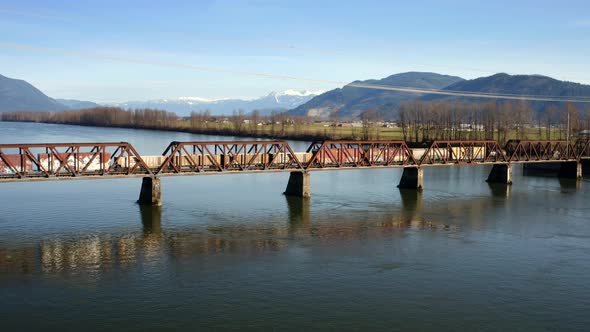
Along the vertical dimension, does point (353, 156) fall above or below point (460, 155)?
above

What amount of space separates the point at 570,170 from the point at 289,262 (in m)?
80.1

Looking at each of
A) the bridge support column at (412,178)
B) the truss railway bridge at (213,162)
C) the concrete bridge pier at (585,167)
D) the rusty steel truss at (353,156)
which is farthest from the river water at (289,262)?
the concrete bridge pier at (585,167)

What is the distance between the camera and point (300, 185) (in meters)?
76.1

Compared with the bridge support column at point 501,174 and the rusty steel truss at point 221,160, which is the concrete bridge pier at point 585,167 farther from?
the rusty steel truss at point 221,160

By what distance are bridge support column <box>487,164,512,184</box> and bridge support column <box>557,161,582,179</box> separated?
17.6 m

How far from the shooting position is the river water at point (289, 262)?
34.5 m

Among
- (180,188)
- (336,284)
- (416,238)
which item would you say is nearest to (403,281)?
(336,284)

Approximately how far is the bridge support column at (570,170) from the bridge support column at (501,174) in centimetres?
1756

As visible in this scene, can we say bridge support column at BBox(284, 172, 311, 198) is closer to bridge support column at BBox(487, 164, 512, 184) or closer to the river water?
the river water

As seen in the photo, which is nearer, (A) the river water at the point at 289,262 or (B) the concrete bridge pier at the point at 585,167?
(A) the river water at the point at 289,262

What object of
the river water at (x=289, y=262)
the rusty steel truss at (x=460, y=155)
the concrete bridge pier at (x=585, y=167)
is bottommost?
the river water at (x=289, y=262)

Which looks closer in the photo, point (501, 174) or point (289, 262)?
point (289, 262)

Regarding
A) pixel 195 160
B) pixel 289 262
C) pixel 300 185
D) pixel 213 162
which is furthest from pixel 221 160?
pixel 289 262

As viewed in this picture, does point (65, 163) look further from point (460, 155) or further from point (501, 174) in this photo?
point (501, 174)
